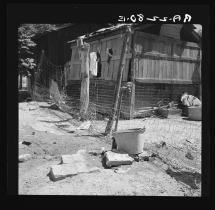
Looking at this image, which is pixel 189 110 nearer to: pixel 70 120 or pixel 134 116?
pixel 134 116

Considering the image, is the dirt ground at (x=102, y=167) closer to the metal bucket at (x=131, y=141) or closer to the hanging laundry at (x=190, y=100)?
the metal bucket at (x=131, y=141)

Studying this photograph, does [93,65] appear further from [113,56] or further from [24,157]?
[24,157]

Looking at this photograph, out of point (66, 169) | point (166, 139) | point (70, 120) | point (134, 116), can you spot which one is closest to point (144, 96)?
point (134, 116)

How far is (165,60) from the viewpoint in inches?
468

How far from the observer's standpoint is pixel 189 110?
11.2 m

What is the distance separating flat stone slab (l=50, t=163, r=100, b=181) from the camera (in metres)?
4.34

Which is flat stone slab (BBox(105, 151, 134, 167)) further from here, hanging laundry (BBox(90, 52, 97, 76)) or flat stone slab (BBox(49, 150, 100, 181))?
hanging laundry (BBox(90, 52, 97, 76))

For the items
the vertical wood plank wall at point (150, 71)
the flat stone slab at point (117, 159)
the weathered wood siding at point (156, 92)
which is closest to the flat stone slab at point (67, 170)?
the flat stone slab at point (117, 159)

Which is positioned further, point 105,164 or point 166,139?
point 166,139

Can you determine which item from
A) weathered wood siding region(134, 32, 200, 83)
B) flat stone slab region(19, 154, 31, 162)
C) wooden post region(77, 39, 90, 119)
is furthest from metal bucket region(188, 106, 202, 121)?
flat stone slab region(19, 154, 31, 162)

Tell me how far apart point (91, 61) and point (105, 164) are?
6032 mm

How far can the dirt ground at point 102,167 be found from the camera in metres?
4.21

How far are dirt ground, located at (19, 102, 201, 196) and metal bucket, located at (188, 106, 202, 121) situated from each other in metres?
2.35

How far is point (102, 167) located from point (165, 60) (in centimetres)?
786
